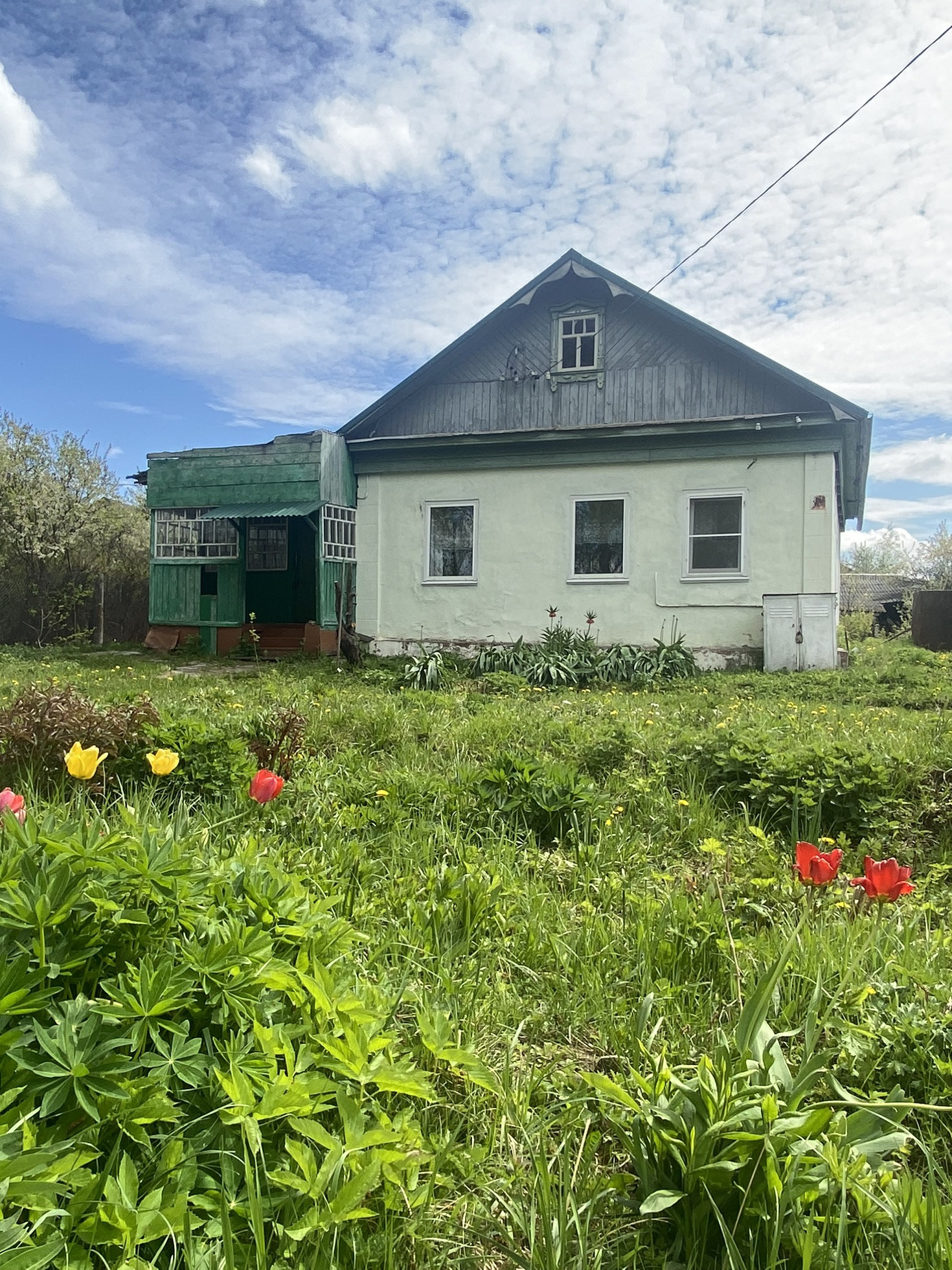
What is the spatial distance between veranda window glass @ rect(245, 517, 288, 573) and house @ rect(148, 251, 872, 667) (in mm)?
2544

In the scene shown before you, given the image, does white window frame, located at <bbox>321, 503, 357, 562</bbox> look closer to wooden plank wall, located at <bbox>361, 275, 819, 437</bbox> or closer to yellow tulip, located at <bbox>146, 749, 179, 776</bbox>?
wooden plank wall, located at <bbox>361, 275, 819, 437</bbox>

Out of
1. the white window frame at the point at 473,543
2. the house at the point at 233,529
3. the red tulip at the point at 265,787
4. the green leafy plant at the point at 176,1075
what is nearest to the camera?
the green leafy plant at the point at 176,1075

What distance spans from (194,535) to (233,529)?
73 cm

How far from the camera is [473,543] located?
42.5 feet

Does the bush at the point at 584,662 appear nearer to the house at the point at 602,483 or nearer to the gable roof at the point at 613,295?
the house at the point at 602,483

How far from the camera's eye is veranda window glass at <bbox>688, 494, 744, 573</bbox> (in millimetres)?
11609

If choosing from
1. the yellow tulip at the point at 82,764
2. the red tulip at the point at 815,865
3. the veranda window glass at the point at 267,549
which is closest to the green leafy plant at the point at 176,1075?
the yellow tulip at the point at 82,764

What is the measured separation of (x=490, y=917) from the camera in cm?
254

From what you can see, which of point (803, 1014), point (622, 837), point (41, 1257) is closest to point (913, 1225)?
point (803, 1014)

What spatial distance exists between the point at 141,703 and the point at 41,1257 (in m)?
3.53

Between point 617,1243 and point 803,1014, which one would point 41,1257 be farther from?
point 803,1014

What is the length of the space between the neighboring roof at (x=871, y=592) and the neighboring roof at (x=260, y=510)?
60.8 feet

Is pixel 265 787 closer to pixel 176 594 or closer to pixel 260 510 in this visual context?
pixel 260 510

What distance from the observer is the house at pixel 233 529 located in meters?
13.0
